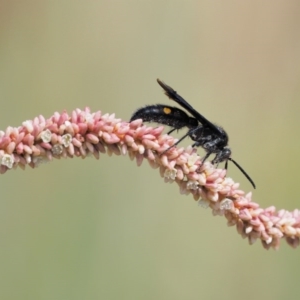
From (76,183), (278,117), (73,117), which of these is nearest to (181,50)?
(278,117)

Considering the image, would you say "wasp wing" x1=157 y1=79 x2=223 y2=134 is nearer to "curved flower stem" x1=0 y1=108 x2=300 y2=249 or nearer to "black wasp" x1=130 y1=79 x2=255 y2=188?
"black wasp" x1=130 y1=79 x2=255 y2=188

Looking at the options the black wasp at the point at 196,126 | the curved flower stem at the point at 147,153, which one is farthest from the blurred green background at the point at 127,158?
the curved flower stem at the point at 147,153

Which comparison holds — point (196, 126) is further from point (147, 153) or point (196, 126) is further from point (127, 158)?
point (127, 158)

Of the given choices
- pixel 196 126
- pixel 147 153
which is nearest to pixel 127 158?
pixel 196 126

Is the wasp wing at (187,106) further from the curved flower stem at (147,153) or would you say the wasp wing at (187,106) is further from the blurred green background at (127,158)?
the blurred green background at (127,158)

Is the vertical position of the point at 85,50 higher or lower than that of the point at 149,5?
lower

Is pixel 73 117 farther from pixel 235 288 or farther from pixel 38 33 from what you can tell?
pixel 235 288
